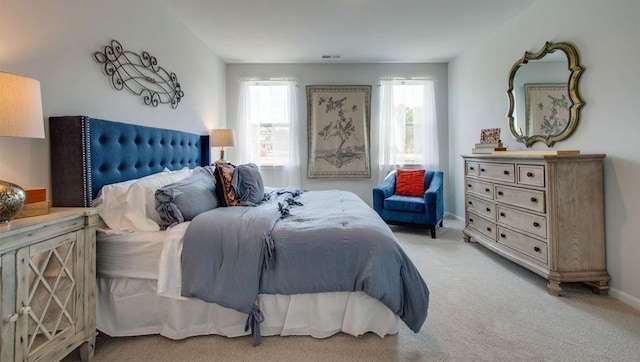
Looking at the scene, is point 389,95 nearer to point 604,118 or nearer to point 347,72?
point 347,72

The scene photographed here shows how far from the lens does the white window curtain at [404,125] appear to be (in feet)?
15.4

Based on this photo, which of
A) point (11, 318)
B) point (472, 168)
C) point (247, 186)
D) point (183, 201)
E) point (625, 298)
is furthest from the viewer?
point (472, 168)

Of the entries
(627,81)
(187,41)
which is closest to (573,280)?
(627,81)

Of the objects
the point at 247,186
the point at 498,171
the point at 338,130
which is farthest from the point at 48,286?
the point at 338,130

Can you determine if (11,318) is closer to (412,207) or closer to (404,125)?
(412,207)

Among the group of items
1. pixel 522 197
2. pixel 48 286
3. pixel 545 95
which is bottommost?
pixel 48 286

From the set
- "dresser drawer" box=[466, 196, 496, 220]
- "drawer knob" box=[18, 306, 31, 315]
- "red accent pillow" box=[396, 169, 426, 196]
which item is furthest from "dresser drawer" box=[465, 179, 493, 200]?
"drawer knob" box=[18, 306, 31, 315]

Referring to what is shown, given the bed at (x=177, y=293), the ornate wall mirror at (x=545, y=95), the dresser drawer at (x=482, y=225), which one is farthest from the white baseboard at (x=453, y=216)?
the bed at (x=177, y=293)

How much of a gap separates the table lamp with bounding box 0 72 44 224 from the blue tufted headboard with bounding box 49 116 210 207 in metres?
0.50

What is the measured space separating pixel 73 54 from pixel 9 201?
44.4 inches

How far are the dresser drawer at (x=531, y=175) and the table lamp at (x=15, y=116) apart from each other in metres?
3.17

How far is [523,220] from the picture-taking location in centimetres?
251

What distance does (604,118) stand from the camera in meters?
2.23

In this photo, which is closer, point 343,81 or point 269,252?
point 269,252
